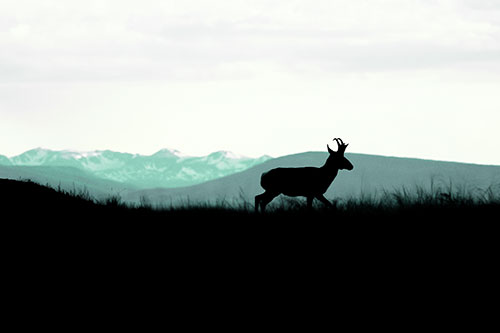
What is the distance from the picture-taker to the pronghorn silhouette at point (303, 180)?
39.3 ft

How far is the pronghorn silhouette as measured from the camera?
1198 centimetres

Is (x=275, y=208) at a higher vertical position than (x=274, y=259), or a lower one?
higher

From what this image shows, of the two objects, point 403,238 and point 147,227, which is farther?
point 147,227

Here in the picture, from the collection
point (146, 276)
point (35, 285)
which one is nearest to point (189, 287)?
point (146, 276)

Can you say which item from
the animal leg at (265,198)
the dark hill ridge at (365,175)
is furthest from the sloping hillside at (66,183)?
the dark hill ridge at (365,175)

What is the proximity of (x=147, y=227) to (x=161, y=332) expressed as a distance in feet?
14.1

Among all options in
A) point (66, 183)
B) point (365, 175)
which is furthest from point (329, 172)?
point (66, 183)

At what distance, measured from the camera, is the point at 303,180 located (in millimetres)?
12070

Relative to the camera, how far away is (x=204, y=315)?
748cm

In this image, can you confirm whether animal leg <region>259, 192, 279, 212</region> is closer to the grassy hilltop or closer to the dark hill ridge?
the grassy hilltop

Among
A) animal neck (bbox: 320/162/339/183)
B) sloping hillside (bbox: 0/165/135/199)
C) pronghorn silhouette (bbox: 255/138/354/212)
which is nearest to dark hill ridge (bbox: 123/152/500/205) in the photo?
sloping hillside (bbox: 0/165/135/199)

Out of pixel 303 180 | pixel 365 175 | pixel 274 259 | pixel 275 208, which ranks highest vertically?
pixel 365 175

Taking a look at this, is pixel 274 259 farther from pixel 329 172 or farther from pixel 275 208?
pixel 275 208

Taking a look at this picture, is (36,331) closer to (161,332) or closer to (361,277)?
(161,332)
